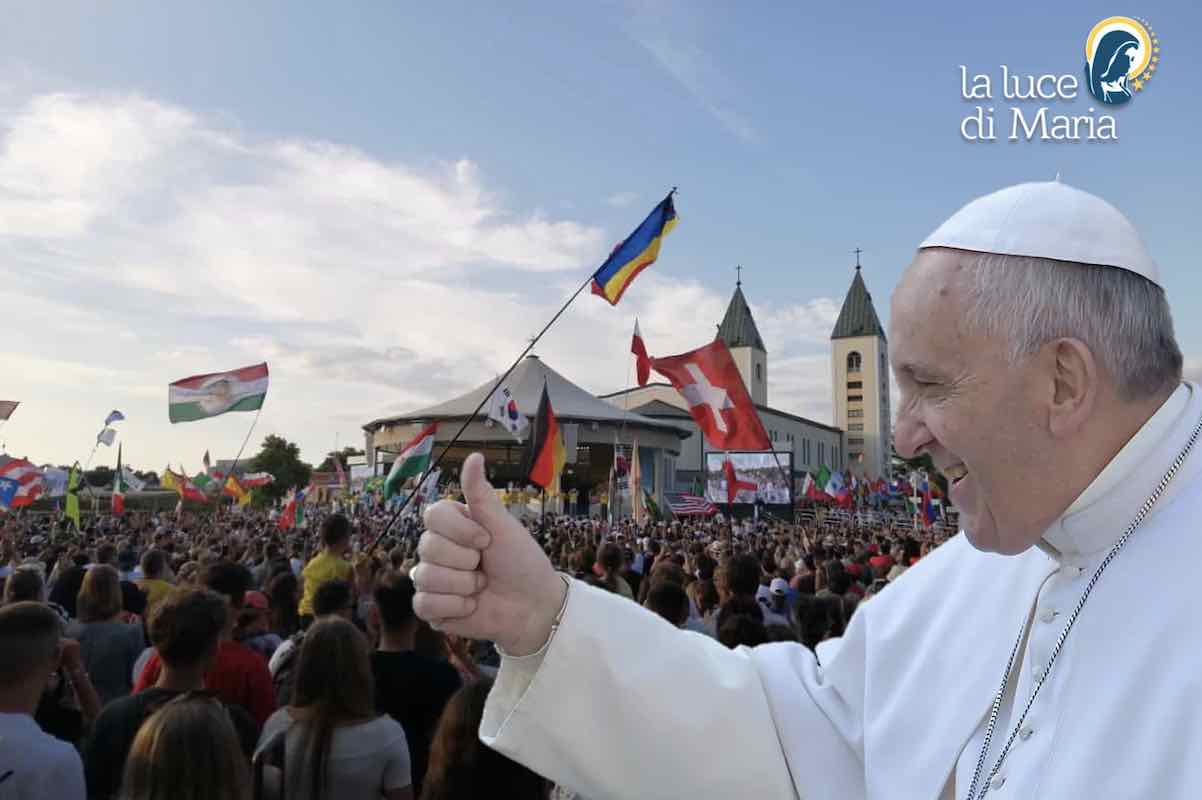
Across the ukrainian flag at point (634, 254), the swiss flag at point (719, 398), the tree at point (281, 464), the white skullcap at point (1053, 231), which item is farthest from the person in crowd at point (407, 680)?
the tree at point (281, 464)

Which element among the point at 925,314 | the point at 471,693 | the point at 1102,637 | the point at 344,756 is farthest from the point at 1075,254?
the point at 344,756

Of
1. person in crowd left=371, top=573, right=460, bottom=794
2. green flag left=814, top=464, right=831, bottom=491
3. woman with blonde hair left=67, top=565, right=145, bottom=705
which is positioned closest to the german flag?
woman with blonde hair left=67, top=565, right=145, bottom=705

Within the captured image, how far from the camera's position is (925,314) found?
1649 mm

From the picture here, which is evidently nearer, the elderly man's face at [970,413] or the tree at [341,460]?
the elderly man's face at [970,413]

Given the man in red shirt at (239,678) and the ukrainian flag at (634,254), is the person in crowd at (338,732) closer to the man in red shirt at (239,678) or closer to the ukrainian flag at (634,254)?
the man in red shirt at (239,678)

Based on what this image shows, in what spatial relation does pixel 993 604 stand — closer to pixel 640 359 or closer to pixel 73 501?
pixel 640 359

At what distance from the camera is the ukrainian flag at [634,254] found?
12.0 meters

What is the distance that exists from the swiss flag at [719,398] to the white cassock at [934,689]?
1106cm

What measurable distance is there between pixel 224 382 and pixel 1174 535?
46.6ft

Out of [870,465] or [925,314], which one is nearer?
[925,314]

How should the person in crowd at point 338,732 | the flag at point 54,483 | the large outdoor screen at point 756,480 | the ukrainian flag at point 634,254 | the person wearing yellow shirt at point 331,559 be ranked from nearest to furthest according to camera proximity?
the person in crowd at point 338,732 < the person wearing yellow shirt at point 331,559 < the ukrainian flag at point 634,254 < the flag at point 54,483 < the large outdoor screen at point 756,480

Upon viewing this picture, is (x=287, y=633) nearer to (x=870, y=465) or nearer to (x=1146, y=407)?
(x=1146, y=407)

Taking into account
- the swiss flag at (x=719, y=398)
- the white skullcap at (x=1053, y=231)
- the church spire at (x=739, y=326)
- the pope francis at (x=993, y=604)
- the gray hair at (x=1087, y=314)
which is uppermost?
the church spire at (x=739, y=326)

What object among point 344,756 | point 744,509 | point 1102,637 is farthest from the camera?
point 744,509
